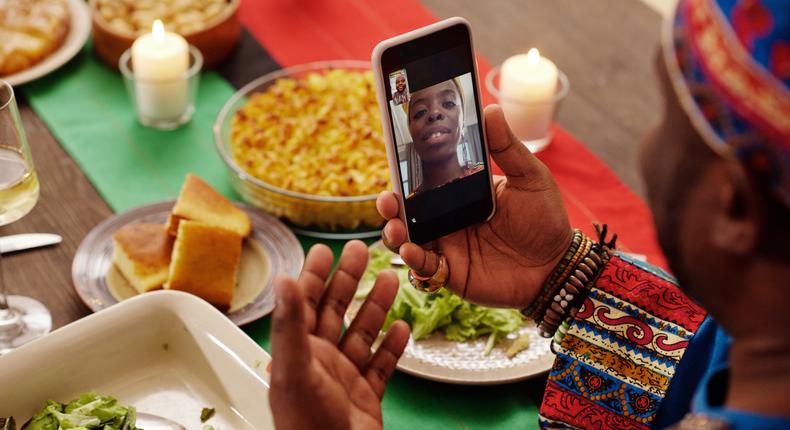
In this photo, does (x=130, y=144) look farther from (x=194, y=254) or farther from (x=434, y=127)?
(x=434, y=127)

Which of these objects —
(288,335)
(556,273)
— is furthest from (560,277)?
(288,335)

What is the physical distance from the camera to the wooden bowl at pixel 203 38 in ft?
6.64

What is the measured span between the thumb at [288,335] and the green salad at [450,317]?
515mm

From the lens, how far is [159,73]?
1910 mm

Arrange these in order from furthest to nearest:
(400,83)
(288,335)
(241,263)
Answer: (241,263)
(400,83)
(288,335)

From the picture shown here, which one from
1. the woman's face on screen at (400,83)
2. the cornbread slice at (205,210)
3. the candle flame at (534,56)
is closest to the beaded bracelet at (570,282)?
the woman's face on screen at (400,83)

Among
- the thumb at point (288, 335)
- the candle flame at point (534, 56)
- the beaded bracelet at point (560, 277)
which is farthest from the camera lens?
the candle flame at point (534, 56)

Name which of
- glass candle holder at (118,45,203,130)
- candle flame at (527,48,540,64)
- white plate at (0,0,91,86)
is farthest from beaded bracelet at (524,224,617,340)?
white plate at (0,0,91,86)

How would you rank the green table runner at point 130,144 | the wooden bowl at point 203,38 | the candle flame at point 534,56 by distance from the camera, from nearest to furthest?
the green table runner at point 130,144, the candle flame at point 534,56, the wooden bowl at point 203,38

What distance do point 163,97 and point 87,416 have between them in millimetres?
863

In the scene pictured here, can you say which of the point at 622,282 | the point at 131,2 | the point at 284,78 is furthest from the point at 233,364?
the point at 131,2

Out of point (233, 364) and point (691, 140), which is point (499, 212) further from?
point (691, 140)

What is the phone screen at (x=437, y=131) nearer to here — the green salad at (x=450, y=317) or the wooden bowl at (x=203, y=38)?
the green salad at (x=450, y=317)

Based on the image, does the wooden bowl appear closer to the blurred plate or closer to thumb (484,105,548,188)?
the blurred plate
